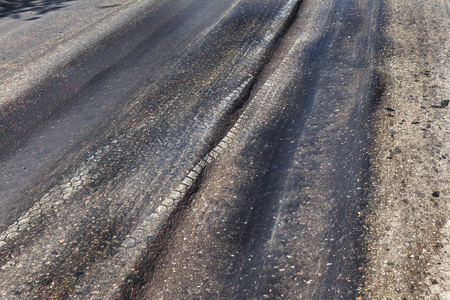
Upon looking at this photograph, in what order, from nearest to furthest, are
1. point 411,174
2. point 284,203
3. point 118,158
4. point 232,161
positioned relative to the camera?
point 284,203 → point 411,174 → point 232,161 → point 118,158

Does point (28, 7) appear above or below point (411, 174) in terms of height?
above

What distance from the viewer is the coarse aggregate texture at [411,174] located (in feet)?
10.6

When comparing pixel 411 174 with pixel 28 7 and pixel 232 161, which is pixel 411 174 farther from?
pixel 28 7

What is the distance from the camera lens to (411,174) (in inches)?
163

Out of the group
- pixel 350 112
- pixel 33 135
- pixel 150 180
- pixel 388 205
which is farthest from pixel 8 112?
pixel 388 205

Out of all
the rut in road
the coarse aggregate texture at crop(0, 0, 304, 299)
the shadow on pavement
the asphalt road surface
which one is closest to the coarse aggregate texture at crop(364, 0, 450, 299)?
the asphalt road surface

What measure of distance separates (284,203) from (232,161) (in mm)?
887

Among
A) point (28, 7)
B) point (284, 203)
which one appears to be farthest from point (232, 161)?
point (28, 7)

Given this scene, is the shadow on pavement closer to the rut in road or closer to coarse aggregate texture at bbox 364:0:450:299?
the rut in road

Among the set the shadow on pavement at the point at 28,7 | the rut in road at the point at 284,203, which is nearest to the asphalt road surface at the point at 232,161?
the rut in road at the point at 284,203

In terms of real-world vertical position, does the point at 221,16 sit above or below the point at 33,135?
above

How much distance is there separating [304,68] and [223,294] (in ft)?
13.8

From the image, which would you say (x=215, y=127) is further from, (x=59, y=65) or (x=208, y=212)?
(x=59, y=65)

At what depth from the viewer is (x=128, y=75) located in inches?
259
